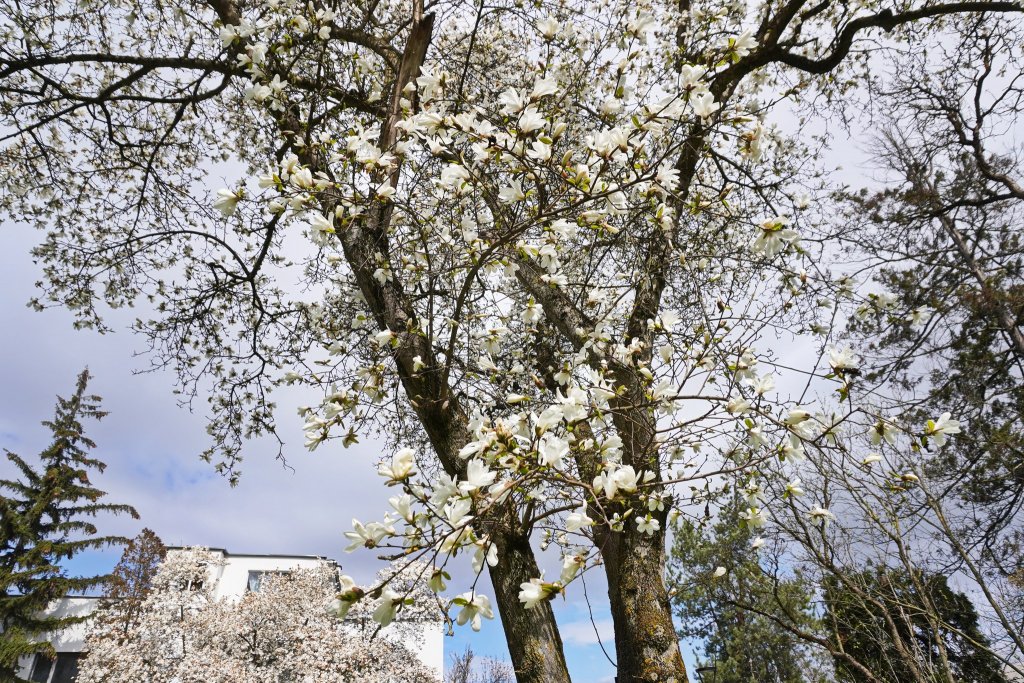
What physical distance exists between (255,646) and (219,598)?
17.8ft

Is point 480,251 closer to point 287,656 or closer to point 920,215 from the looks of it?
point 920,215

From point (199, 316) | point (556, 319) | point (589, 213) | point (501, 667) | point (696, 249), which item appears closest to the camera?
point (589, 213)

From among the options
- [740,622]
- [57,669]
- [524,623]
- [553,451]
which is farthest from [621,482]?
[57,669]

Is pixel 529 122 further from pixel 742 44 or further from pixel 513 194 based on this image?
pixel 742 44

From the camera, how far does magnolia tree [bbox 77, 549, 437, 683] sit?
33.1ft

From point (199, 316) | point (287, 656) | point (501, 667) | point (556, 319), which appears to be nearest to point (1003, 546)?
point (556, 319)

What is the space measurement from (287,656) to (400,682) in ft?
7.32

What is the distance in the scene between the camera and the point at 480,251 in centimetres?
209

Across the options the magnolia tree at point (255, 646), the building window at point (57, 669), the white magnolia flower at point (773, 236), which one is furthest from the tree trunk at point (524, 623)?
the building window at point (57, 669)

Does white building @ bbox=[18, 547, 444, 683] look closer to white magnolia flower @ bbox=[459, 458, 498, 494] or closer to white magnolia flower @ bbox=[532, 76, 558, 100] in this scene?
white magnolia flower @ bbox=[459, 458, 498, 494]

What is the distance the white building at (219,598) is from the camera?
53.2 ft

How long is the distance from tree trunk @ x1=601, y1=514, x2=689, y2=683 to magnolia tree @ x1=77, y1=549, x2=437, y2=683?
28.3 feet

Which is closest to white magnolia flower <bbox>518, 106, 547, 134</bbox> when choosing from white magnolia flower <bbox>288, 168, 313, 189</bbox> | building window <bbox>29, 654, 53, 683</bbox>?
white magnolia flower <bbox>288, 168, 313, 189</bbox>

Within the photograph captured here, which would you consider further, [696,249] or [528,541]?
[696,249]
